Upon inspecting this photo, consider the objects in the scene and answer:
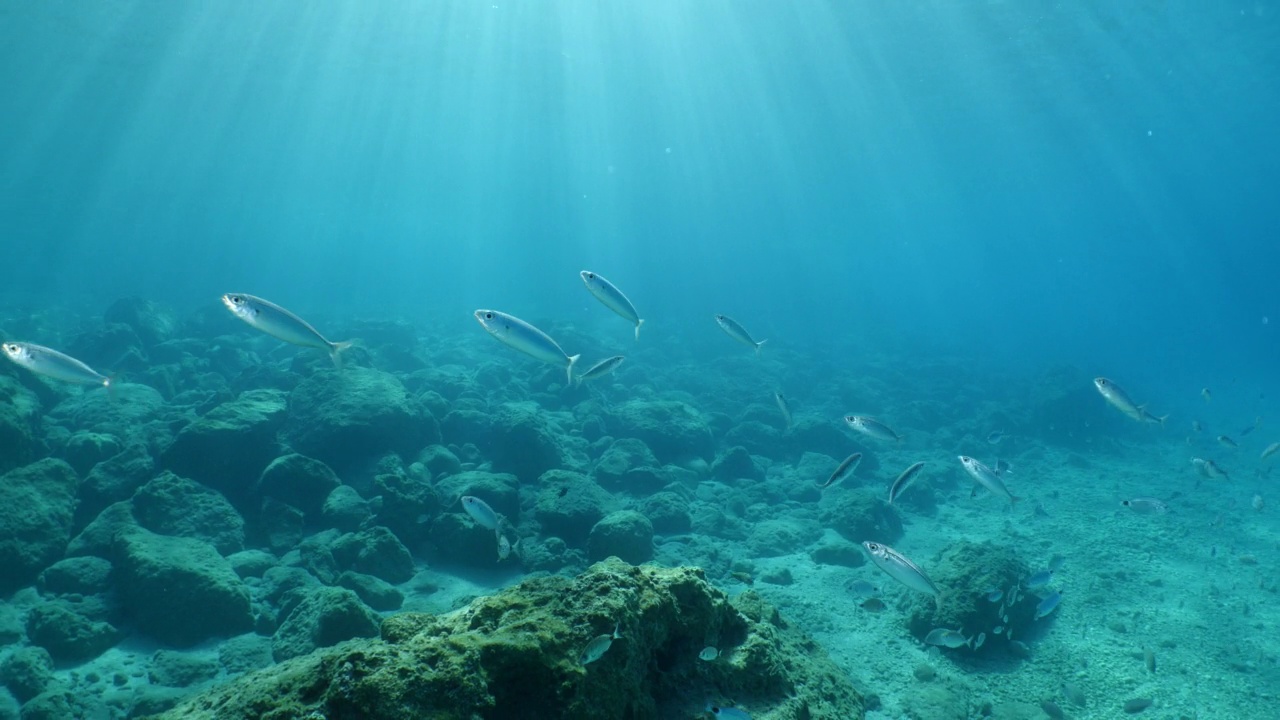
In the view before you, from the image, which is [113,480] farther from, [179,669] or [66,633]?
[179,669]

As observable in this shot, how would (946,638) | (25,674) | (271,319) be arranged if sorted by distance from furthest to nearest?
1. (946,638)
2. (271,319)
3. (25,674)

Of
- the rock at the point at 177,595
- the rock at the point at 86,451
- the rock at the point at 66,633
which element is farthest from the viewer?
the rock at the point at 86,451

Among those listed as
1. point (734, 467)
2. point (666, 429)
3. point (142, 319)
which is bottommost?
point (734, 467)

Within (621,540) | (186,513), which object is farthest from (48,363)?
(621,540)

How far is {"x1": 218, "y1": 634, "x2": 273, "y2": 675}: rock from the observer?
222 inches

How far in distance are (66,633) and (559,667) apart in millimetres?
6301

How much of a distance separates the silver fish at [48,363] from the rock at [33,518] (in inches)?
62.6

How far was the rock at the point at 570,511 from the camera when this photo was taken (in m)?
8.62

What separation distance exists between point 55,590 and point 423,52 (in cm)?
4015

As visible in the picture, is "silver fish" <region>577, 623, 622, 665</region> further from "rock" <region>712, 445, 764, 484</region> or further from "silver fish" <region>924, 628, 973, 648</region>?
"rock" <region>712, 445, 764, 484</region>

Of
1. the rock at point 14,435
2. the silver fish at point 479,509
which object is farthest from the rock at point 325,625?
the rock at point 14,435

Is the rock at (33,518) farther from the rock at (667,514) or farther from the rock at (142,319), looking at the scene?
the rock at (142,319)

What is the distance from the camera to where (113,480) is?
8.09m

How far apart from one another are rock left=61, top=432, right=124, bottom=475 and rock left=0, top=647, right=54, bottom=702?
482cm
